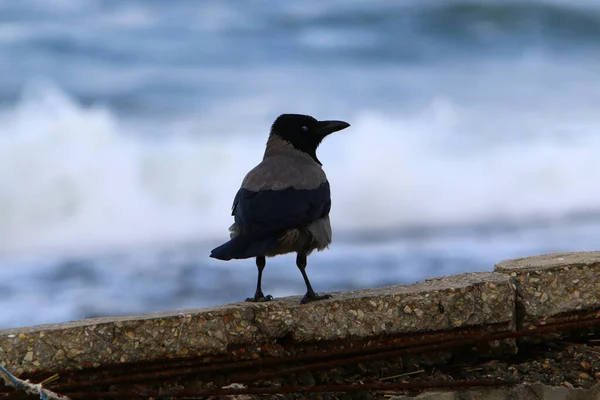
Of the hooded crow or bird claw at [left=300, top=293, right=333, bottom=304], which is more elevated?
the hooded crow

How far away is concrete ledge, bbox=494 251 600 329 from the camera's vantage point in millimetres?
4953

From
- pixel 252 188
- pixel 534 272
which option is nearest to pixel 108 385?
pixel 252 188

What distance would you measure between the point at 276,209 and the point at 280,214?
0.13 ft

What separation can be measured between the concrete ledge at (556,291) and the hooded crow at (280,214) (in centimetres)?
109

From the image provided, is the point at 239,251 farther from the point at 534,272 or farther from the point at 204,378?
the point at 534,272

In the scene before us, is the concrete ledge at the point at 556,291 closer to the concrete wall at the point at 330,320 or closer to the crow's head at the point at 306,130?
the concrete wall at the point at 330,320

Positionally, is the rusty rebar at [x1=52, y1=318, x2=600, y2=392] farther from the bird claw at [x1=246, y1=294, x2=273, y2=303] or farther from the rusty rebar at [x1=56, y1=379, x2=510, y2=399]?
the bird claw at [x1=246, y1=294, x2=273, y2=303]

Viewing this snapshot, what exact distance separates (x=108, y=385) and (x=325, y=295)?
1.25 m

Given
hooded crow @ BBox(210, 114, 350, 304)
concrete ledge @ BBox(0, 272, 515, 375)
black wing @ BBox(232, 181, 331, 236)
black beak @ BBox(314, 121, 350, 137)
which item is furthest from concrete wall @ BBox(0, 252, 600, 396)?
black beak @ BBox(314, 121, 350, 137)

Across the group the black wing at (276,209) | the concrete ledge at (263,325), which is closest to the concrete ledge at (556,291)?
the concrete ledge at (263,325)

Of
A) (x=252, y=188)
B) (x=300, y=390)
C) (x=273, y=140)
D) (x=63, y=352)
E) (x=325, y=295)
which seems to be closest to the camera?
(x=300, y=390)

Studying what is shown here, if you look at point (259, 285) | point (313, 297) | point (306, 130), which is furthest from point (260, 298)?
point (306, 130)

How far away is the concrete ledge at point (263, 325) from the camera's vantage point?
4.21 metres

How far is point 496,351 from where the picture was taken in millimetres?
4875
